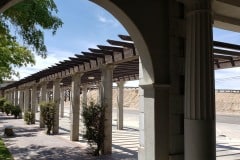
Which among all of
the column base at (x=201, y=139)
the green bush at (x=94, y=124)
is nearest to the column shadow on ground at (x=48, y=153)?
the green bush at (x=94, y=124)

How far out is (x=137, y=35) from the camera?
4.52 metres

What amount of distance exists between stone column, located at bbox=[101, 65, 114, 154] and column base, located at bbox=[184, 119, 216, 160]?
25.2 feet

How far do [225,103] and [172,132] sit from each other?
53060mm

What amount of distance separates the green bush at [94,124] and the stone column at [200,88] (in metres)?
7.44

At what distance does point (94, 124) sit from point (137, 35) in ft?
24.6

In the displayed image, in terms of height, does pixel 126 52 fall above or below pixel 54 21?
below

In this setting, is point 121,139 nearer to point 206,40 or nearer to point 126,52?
point 126,52

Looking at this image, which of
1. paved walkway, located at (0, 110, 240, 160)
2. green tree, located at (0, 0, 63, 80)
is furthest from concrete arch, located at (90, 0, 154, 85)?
paved walkway, located at (0, 110, 240, 160)

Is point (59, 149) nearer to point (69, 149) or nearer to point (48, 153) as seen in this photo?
point (69, 149)

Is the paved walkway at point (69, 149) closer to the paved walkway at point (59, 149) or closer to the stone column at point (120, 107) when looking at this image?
the paved walkway at point (59, 149)

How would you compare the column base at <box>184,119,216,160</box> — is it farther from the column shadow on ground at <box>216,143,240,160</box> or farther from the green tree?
the column shadow on ground at <box>216,143,240,160</box>

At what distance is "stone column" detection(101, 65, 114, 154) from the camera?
463 inches

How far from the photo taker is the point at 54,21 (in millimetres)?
9125

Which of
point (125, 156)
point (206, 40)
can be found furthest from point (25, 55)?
point (206, 40)
